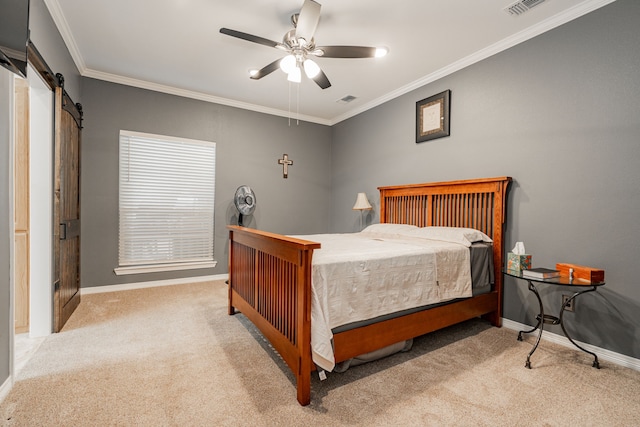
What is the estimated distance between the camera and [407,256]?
219cm

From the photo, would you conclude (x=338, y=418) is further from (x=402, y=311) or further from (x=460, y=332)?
(x=460, y=332)

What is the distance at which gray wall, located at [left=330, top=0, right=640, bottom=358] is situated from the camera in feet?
7.10

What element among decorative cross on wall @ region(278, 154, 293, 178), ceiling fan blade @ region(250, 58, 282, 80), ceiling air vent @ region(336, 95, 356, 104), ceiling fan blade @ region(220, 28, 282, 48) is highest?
ceiling air vent @ region(336, 95, 356, 104)

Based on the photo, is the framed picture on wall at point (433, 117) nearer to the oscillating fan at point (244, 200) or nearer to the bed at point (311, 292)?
the bed at point (311, 292)

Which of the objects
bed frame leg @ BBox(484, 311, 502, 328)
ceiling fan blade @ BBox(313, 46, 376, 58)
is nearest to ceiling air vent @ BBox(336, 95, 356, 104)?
ceiling fan blade @ BBox(313, 46, 376, 58)

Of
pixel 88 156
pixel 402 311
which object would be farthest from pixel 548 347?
pixel 88 156

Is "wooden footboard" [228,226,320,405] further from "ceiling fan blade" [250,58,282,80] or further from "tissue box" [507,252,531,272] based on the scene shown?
"tissue box" [507,252,531,272]

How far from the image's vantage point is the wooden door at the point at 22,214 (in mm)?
2545

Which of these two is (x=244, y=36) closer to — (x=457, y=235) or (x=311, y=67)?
(x=311, y=67)

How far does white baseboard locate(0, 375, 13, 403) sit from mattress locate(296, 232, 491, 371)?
175 cm

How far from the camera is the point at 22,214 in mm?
2604

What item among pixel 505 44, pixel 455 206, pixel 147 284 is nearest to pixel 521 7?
pixel 505 44

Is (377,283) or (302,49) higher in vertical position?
(302,49)

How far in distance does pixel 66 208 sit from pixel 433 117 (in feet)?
13.3
